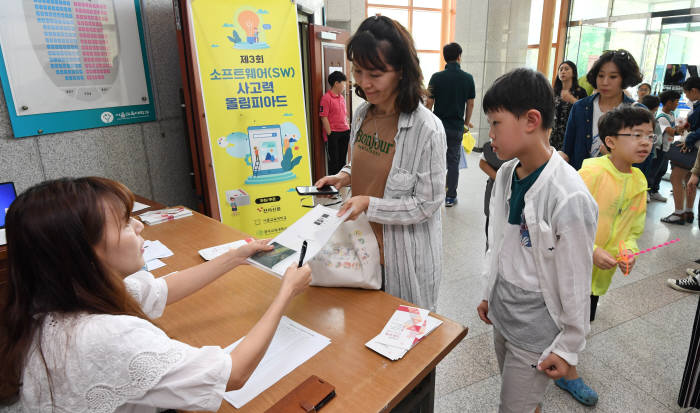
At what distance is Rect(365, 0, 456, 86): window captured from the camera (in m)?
9.55

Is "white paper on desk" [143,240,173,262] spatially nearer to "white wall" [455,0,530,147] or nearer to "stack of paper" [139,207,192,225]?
"stack of paper" [139,207,192,225]

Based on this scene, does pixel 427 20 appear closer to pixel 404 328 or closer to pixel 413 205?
pixel 413 205

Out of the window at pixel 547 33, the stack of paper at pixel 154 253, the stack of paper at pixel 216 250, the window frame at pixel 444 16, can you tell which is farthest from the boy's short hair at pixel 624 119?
the window frame at pixel 444 16

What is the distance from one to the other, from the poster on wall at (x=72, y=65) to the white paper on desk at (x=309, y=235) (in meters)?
1.85

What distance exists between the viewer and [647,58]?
6051 mm

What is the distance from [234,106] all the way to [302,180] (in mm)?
813

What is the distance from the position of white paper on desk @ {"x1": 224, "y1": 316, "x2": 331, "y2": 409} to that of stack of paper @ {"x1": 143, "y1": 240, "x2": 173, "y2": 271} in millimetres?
696

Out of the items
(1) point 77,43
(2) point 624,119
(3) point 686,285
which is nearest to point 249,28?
(1) point 77,43

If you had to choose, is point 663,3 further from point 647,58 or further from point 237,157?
point 237,157

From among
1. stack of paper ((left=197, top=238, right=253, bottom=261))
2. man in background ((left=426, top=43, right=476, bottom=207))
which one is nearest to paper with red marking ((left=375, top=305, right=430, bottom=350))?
stack of paper ((left=197, top=238, right=253, bottom=261))

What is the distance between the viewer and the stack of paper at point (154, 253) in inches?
62.6

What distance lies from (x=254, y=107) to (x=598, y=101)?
7.59 feet

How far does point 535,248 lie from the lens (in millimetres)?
1062

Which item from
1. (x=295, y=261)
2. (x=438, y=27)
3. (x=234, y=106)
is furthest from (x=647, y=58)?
(x=295, y=261)
